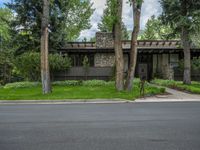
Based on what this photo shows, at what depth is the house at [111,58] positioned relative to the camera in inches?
1422

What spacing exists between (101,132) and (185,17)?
22.8m

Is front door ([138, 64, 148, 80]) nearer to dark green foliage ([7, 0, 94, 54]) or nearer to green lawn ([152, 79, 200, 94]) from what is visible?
green lawn ([152, 79, 200, 94])

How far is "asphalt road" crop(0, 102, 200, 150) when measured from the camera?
7.97 meters

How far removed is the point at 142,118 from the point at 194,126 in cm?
238

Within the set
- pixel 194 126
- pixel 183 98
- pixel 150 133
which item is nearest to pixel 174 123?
pixel 194 126

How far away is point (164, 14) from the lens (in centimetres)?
3297

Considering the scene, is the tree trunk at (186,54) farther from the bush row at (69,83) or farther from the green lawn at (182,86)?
the bush row at (69,83)

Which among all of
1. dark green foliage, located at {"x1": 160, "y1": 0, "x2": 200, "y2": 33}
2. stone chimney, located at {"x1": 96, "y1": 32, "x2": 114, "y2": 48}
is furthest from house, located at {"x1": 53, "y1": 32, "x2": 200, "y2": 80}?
dark green foliage, located at {"x1": 160, "y1": 0, "x2": 200, "y2": 33}

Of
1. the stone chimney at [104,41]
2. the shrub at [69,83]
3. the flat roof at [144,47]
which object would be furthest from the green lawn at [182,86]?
the shrub at [69,83]

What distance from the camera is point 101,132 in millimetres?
9719

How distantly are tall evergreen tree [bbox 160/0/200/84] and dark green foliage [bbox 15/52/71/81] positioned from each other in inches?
411

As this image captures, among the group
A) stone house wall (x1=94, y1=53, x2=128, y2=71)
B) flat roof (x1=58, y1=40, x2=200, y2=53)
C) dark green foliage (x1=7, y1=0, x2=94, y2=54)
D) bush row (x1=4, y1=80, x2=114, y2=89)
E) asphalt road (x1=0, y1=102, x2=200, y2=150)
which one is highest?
dark green foliage (x1=7, y1=0, x2=94, y2=54)

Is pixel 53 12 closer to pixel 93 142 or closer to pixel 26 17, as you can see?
pixel 26 17

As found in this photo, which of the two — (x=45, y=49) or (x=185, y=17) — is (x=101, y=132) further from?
(x=185, y=17)
